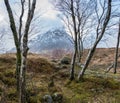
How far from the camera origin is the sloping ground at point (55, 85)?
63.8 feet

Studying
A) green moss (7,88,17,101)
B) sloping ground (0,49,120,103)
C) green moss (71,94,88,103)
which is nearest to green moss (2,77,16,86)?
sloping ground (0,49,120,103)

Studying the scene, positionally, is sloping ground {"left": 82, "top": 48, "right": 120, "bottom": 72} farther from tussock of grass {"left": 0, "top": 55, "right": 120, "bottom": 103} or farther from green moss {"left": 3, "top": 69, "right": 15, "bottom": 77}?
green moss {"left": 3, "top": 69, "right": 15, "bottom": 77}

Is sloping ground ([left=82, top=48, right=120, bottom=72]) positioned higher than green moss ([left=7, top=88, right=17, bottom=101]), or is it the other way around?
green moss ([left=7, top=88, right=17, bottom=101])

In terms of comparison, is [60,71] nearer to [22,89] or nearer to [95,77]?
[95,77]

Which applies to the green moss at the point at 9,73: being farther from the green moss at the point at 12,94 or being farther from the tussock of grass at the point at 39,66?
the green moss at the point at 12,94

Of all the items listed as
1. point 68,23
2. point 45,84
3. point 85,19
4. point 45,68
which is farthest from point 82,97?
point 85,19

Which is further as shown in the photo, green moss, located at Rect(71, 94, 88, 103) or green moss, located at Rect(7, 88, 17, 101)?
green moss, located at Rect(71, 94, 88, 103)

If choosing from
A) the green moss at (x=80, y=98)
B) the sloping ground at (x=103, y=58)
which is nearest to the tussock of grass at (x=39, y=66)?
the green moss at (x=80, y=98)

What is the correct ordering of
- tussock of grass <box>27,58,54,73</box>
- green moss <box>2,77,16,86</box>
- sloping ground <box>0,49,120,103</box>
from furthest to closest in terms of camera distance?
tussock of grass <box>27,58,54,73</box> < green moss <box>2,77,16,86</box> < sloping ground <box>0,49,120,103</box>

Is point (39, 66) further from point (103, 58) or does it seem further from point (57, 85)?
point (103, 58)

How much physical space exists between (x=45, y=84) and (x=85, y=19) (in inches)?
879

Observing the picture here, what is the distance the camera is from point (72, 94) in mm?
21547

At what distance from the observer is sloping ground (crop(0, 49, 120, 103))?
19438mm

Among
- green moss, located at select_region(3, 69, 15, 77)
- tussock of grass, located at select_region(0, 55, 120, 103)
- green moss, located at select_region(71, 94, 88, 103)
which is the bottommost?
green moss, located at select_region(71, 94, 88, 103)
